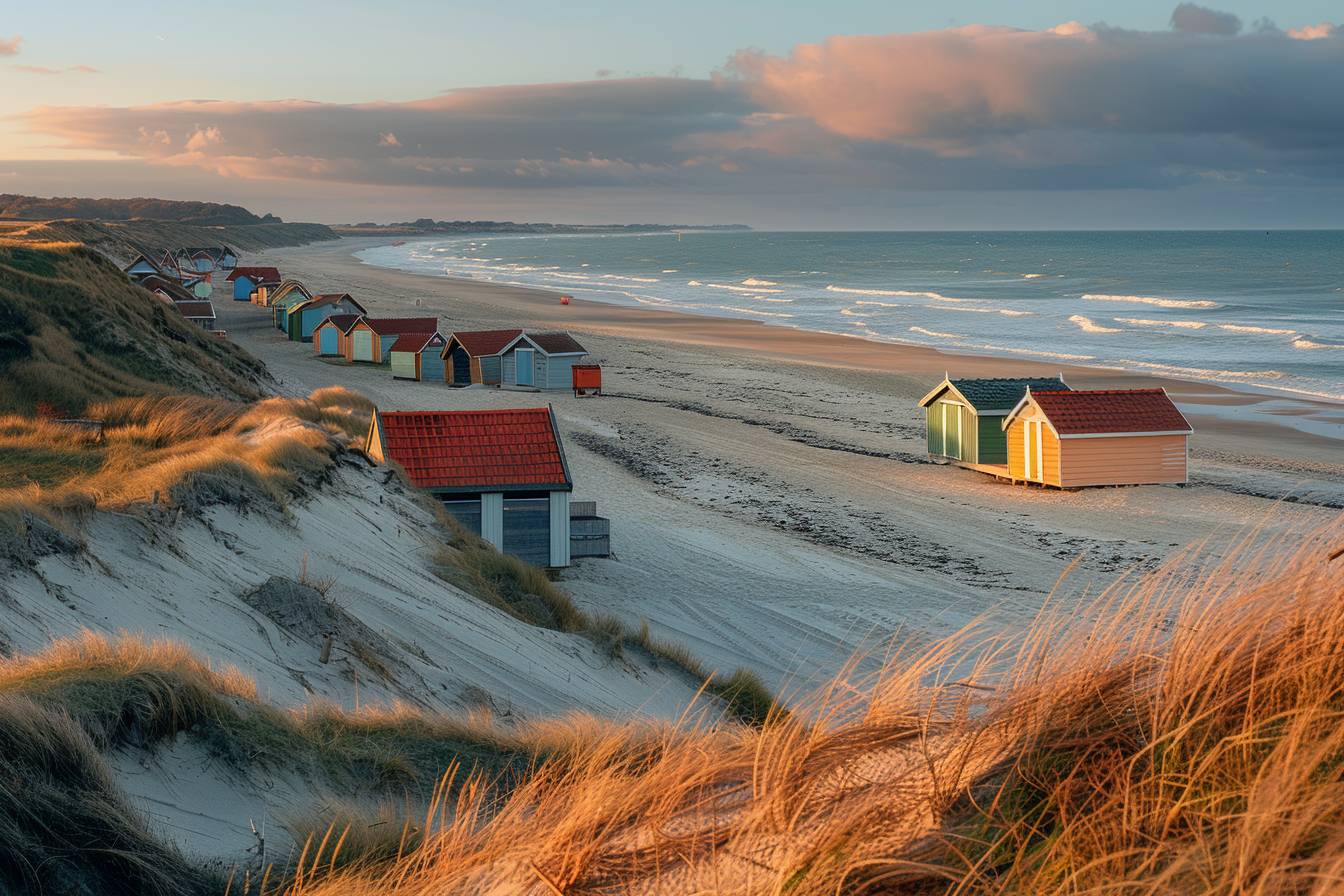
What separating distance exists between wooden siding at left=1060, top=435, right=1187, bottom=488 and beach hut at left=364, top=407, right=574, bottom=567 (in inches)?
525

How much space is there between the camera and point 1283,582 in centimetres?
326

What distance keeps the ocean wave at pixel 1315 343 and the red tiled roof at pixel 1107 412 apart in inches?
1342

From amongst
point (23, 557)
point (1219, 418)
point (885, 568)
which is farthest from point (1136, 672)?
point (1219, 418)

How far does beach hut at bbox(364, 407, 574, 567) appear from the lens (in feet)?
59.4

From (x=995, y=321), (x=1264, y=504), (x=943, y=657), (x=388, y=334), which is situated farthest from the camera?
(x=995, y=321)

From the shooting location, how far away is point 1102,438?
2684 centimetres

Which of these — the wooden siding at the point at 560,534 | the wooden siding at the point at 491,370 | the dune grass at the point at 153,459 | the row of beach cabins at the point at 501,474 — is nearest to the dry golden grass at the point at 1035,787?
the dune grass at the point at 153,459

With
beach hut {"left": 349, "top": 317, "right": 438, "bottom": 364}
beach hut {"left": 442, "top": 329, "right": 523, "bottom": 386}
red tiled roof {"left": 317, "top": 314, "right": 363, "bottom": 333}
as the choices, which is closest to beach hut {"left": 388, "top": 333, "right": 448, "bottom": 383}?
beach hut {"left": 442, "top": 329, "right": 523, "bottom": 386}

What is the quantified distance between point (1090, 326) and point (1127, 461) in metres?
42.7

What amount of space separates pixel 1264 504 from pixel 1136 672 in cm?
2454

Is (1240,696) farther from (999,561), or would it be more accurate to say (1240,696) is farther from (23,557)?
(999,561)

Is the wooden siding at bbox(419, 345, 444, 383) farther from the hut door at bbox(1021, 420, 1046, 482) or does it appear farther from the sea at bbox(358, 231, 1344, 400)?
the sea at bbox(358, 231, 1344, 400)

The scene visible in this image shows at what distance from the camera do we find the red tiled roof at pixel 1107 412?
2655cm

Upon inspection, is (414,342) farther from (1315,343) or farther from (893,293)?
(893,293)
